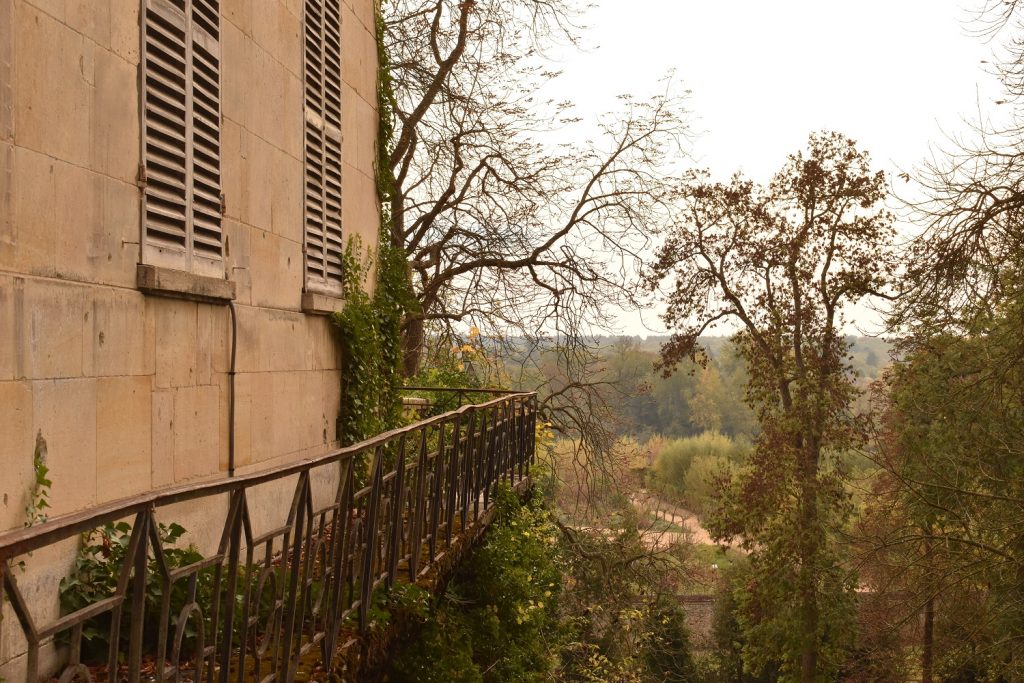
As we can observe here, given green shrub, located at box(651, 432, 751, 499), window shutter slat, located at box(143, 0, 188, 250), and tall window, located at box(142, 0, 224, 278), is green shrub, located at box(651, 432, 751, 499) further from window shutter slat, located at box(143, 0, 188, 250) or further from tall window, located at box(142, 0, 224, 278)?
window shutter slat, located at box(143, 0, 188, 250)

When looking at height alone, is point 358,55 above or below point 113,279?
above

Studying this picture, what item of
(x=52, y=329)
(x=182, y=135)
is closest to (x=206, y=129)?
(x=182, y=135)

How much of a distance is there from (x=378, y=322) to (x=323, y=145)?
2033 mm

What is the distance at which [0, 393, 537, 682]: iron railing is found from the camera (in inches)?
104

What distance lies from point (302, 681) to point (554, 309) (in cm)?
1280

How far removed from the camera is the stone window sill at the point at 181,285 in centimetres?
492

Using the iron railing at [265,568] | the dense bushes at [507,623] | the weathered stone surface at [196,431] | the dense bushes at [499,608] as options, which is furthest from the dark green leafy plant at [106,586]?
the dense bushes at [499,608]

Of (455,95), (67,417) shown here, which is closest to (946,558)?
(455,95)

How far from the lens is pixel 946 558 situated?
557 inches

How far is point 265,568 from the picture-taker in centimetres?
373

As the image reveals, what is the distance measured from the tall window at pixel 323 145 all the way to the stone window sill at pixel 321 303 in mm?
71

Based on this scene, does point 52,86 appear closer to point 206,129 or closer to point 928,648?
point 206,129

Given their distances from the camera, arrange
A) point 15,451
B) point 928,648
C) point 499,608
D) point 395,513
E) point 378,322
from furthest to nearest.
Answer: point 928,648, point 378,322, point 499,608, point 395,513, point 15,451

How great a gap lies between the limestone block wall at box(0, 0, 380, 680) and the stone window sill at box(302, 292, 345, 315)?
11.9 inches
